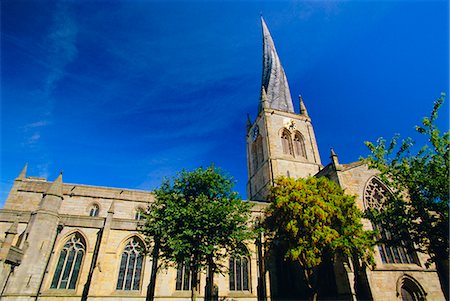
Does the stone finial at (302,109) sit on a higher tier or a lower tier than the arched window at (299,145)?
higher

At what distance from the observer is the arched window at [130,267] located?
18969mm

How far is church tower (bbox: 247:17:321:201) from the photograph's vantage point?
3294cm

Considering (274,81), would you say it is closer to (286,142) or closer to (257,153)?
(286,142)

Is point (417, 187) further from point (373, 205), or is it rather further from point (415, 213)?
point (373, 205)

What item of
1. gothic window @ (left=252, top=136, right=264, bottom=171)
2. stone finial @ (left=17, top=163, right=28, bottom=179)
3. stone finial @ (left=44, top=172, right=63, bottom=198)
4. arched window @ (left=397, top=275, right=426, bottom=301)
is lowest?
arched window @ (left=397, top=275, right=426, bottom=301)

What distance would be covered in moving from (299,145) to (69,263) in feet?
103

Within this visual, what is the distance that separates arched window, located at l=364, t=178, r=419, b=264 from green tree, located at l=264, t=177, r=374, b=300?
3.76 meters

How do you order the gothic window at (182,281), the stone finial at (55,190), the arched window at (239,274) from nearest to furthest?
the stone finial at (55,190)
the gothic window at (182,281)
the arched window at (239,274)

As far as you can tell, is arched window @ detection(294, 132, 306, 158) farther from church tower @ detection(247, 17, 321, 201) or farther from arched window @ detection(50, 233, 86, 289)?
arched window @ detection(50, 233, 86, 289)

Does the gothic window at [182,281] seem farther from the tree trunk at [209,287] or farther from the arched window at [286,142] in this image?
the arched window at [286,142]

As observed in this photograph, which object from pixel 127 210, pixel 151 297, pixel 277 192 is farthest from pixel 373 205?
pixel 127 210

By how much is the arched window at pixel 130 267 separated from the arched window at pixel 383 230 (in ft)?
64.5

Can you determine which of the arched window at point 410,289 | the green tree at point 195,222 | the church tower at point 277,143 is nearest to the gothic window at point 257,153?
the church tower at point 277,143

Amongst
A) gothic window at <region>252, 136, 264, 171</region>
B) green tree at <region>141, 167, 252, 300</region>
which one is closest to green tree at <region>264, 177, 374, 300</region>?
green tree at <region>141, 167, 252, 300</region>
